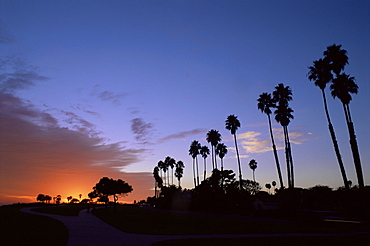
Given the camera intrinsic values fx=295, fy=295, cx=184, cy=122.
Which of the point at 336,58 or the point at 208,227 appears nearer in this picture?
the point at 208,227

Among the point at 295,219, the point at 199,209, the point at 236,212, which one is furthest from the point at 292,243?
the point at 199,209

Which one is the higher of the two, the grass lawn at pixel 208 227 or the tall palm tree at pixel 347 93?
the tall palm tree at pixel 347 93

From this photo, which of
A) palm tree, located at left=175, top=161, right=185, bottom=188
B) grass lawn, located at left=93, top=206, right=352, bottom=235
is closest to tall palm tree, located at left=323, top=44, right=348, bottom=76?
grass lawn, located at left=93, top=206, right=352, bottom=235

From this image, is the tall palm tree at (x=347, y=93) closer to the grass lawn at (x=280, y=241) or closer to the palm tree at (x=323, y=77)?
the palm tree at (x=323, y=77)

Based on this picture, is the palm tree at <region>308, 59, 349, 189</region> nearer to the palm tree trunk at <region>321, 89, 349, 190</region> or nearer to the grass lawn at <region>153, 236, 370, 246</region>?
the palm tree trunk at <region>321, 89, 349, 190</region>

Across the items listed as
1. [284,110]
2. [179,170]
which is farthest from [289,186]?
[179,170]

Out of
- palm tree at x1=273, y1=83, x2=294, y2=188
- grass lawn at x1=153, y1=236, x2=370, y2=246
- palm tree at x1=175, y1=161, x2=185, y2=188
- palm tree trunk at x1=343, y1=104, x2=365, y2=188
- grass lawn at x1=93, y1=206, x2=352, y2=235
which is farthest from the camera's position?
palm tree at x1=175, y1=161, x2=185, y2=188

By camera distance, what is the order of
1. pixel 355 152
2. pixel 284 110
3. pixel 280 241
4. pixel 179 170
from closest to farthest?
pixel 280 241 → pixel 355 152 → pixel 284 110 → pixel 179 170

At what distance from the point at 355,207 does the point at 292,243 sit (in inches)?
735

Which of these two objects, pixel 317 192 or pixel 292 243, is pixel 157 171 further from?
pixel 292 243

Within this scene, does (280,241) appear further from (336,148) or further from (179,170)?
(179,170)

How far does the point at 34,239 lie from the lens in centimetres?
1741

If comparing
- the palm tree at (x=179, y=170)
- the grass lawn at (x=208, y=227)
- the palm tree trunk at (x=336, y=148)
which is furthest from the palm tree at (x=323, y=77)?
the palm tree at (x=179, y=170)

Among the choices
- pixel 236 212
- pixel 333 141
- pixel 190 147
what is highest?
pixel 190 147
